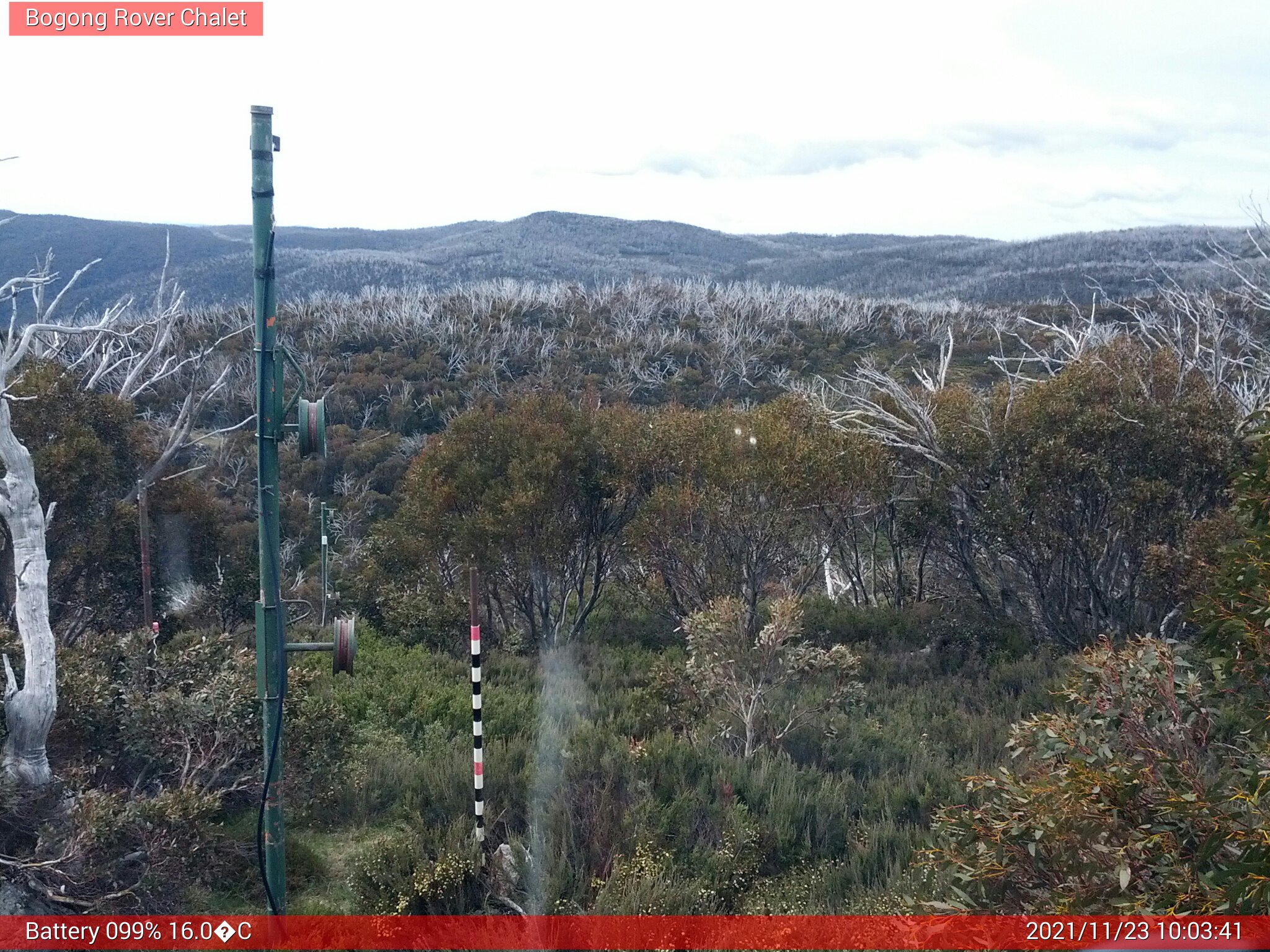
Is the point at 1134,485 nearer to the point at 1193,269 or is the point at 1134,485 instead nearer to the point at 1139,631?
the point at 1139,631

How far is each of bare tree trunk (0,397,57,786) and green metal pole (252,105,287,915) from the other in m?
1.98

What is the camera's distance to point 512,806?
22.1 ft

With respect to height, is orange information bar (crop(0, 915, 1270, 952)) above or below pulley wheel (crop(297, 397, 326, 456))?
below

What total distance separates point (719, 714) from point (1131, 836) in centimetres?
450

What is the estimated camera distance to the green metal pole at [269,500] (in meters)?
4.99

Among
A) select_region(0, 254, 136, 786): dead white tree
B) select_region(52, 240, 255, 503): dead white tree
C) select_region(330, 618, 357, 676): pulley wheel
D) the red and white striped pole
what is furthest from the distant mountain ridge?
select_region(330, 618, 357, 676): pulley wheel

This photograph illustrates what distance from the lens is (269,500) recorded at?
5121mm

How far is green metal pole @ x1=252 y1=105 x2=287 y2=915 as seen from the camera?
499cm

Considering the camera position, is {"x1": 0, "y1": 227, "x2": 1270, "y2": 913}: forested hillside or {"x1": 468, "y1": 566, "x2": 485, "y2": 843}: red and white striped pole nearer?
{"x1": 0, "y1": 227, "x2": 1270, "y2": 913}: forested hillside

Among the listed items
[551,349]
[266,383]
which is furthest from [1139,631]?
[551,349]

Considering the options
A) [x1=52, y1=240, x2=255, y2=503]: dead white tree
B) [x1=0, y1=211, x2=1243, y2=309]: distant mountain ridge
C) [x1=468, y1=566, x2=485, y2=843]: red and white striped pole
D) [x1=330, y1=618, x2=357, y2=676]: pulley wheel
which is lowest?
[x1=468, y1=566, x2=485, y2=843]: red and white striped pole

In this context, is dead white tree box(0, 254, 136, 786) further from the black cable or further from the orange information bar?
the black cable

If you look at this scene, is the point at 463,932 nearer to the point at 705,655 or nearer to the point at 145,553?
the point at 705,655

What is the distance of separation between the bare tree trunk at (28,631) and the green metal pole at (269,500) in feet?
6.49
